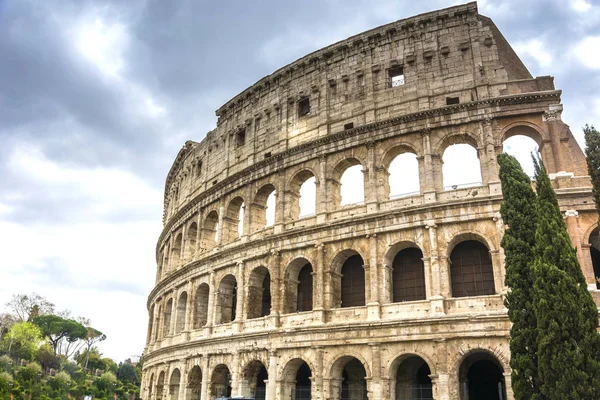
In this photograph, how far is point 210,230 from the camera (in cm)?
2553

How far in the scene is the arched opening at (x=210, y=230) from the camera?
2516 cm

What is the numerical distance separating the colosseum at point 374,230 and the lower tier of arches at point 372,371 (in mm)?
52

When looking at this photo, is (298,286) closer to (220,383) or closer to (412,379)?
(220,383)

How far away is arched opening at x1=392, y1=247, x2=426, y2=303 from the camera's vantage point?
57.2 ft

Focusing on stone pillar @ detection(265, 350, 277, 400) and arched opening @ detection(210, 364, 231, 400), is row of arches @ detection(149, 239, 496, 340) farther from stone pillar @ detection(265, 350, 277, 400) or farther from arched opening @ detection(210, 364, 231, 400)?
arched opening @ detection(210, 364, 231, 400)

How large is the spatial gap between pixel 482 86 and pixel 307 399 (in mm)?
12934

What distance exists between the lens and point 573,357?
1135 centimetres

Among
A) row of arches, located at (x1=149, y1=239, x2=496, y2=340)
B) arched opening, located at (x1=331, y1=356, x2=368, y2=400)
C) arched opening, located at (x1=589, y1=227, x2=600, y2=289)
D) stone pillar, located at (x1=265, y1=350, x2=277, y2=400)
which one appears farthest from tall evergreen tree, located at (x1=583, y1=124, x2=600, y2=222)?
stone pillar, located at (x1=265, y1=350, x2=277, y2=400)

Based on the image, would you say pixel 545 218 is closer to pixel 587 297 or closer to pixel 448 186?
pixel 587 297

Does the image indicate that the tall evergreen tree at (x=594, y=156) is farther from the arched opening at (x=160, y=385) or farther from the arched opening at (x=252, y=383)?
the arched opening at (x=160, y=385)

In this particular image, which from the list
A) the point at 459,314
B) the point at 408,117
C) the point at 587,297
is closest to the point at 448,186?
the point at 408,117

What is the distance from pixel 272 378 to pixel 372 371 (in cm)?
408

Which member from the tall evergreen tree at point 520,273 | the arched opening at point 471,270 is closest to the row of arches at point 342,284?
the arched opening at point 471,270

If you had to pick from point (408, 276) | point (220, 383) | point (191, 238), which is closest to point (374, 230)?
point (408, 276)
